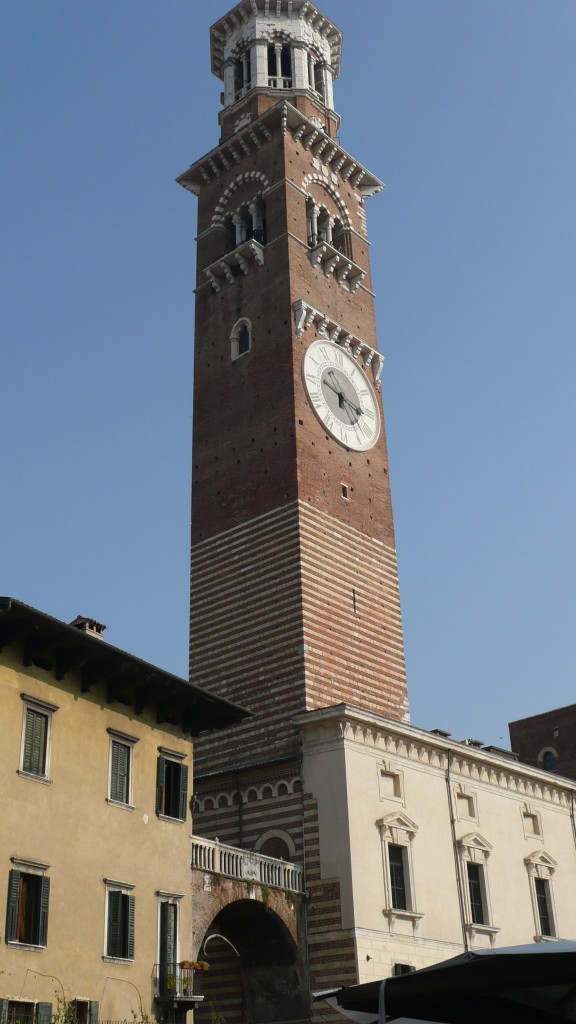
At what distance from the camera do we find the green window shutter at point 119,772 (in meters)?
19.0

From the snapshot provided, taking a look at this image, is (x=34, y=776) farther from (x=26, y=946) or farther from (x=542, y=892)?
(x=542, y=892)

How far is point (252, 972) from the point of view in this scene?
23594 millimetres

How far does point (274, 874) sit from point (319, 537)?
30.1 ft

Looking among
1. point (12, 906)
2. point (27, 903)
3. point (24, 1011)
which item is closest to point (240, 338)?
point (27, 903)

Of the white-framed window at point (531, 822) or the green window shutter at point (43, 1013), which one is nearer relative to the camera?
the green window shutter at point (43, 1013)

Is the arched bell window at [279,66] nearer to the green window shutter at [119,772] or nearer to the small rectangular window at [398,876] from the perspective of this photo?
the small rectangular window at [398,876]

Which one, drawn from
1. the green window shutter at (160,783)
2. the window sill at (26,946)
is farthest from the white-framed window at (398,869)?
the window sill at (26,946)

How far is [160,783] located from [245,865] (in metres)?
3.17

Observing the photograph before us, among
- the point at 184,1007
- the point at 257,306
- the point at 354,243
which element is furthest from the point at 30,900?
the point at 354,243

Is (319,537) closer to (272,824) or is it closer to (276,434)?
(276,434)

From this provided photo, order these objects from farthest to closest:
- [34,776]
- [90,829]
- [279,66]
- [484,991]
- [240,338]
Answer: [279,66], [240,338], [90,829], [34,776], [484,991]

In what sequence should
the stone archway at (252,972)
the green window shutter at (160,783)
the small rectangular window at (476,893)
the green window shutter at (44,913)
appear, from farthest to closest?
1. the small rectangular window at (476,893)
2. the stone archway at (252,972)
3. the green window shutter at (160,783)
4. the green window shutter at (44,913)

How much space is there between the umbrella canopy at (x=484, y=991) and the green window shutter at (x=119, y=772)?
10512mm

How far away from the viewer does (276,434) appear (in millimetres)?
30281
